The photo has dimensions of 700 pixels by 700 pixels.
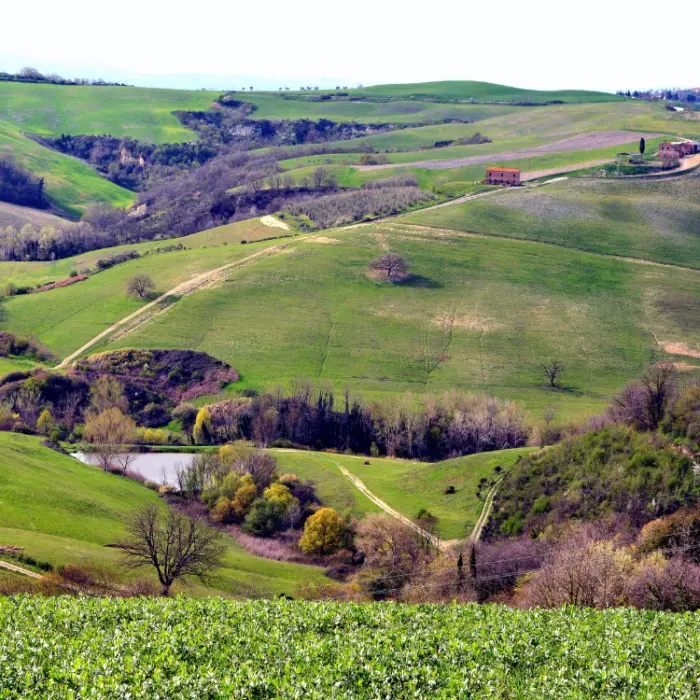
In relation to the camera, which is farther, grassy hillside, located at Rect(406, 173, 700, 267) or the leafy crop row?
grassy hillside, located at Rect(406, 173, 700, 267)

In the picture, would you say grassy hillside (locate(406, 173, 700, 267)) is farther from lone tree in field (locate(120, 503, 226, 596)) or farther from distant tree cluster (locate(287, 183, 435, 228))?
lone tree in field (locate(120, 503, 226, 596))

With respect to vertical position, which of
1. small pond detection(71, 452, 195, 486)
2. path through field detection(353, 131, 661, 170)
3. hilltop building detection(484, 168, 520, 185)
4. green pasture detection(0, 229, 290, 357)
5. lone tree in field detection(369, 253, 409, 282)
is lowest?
small pond detection(71, 452, 195, 486)

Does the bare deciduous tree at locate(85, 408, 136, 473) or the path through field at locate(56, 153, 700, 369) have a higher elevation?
the path through field at locate(56, 153, 700, 369)

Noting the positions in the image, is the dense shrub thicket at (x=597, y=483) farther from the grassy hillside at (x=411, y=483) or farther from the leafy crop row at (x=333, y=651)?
the leafy crop row at (x=333, y=651)

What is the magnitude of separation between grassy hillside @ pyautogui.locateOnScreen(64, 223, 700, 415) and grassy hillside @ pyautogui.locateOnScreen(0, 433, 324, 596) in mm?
32327

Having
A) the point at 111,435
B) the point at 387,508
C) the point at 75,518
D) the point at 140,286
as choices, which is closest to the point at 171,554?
the point at 75,518

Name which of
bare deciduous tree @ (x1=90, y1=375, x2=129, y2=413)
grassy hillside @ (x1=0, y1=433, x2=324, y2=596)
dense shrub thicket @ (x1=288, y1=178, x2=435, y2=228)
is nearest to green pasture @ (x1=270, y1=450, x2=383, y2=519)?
grassy hillside @ (x1=0, y1=433, x2=324, y2=596)

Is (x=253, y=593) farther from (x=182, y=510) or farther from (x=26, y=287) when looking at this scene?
(x=26, y=287)

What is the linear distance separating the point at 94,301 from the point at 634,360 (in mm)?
71988

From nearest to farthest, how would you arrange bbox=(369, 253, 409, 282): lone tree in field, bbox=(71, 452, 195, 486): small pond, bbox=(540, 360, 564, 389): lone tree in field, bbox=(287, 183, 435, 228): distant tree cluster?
bbox=(71, 452, 195, 486): small pond < bbox=(540, 360, 564, 389): lone tree in field < bbox=(369, 253, 409, 282): lone tree in field < bbox=(287, 183, 435, 228): distant tree cluster

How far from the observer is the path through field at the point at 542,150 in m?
182

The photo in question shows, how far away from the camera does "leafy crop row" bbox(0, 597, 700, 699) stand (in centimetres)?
2673

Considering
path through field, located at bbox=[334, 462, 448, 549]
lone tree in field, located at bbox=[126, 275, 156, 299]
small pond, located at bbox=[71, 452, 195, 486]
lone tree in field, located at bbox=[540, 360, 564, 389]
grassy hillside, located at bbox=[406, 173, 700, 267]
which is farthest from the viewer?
grassy hillside, located at bbox=[406, 173, 700, 267]

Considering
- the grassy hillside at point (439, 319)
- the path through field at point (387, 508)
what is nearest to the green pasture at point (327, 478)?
the path through field at point (387, 508)
